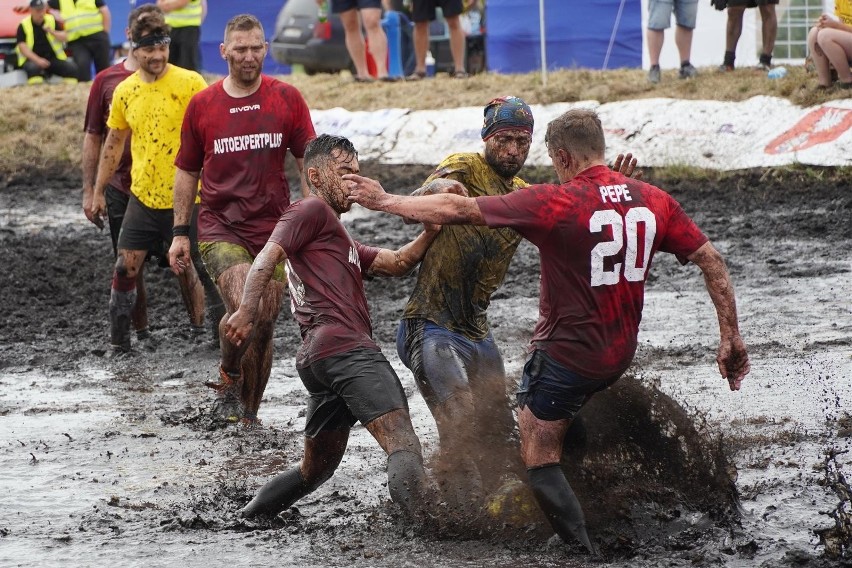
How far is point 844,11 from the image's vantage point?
13.8 m

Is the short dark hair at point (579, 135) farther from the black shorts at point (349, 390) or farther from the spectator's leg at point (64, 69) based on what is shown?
the spectator's leg at point (64, 69)

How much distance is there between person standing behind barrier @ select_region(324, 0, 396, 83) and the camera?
693 inches

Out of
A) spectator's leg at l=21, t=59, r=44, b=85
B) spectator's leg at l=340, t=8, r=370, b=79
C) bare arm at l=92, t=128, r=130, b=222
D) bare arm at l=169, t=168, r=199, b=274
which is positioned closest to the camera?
bare arm at l=169, t=168, r=199, b=274

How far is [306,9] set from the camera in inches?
906

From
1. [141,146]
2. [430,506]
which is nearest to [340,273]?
[430,506]

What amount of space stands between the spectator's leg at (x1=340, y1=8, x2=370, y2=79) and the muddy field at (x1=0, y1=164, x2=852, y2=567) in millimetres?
6499

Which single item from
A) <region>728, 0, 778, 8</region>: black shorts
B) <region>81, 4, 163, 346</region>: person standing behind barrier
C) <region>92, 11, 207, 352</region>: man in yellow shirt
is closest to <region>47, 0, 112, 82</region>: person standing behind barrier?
<region>728, 0, 778, 8</region>: black shorts

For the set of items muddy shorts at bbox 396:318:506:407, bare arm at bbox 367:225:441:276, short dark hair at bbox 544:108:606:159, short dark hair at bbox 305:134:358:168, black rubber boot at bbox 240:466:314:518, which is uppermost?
short dark hair at bbox 544:108:606:159

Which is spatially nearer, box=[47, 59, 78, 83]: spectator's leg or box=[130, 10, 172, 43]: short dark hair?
box=[130, 10, 172, 43]: short dark hair

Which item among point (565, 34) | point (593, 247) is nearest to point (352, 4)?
point (565, 34)

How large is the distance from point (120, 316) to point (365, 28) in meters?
8.85

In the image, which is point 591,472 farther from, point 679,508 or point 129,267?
point 129,267

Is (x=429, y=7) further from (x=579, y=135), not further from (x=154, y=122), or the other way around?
(x=579, y=135)

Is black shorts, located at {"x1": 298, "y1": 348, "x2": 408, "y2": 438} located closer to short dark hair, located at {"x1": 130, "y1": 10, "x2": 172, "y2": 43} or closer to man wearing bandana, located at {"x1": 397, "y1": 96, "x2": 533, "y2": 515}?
man wearing bandana, located at {"x1": 397, "y1": 96, "x2": 533, "y2": 515}
